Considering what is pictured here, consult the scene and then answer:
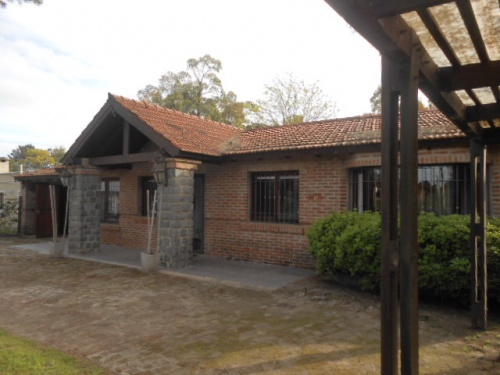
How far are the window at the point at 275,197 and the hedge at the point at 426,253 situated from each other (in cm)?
203

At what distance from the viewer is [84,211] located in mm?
11055

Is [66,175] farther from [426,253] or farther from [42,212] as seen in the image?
[426,253]

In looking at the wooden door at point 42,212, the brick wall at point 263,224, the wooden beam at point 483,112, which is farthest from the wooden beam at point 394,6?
the wooden door at point 42,212

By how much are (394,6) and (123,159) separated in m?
9.02

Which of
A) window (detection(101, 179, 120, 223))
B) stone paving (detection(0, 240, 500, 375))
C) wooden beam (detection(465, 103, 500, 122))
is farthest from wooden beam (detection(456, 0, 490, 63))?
window (detection(101, 179, 120, 223))

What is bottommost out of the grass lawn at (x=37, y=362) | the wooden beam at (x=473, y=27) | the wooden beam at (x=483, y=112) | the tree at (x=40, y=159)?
the grass lawn at (x=37, y=362)

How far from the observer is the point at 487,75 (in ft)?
10.2

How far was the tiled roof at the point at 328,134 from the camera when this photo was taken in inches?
308

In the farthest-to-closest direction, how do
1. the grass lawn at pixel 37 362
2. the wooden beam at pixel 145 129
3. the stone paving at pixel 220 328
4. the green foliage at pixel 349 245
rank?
1. the wooden beam at pixel 145 129
2. the green foliage at pixel 349 245
3. the stone paving at pixel 220 328
4. the grass lawn at pixel 37 362

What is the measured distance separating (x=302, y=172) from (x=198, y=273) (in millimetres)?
3496

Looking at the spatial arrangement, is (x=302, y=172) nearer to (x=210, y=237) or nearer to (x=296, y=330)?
(x=210, y=237)

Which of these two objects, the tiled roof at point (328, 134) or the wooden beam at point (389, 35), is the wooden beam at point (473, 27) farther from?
the tiled roof at point (328, 134)

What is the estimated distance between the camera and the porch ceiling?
2002mm

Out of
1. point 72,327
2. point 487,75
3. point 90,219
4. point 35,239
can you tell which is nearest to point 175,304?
point 72,327
